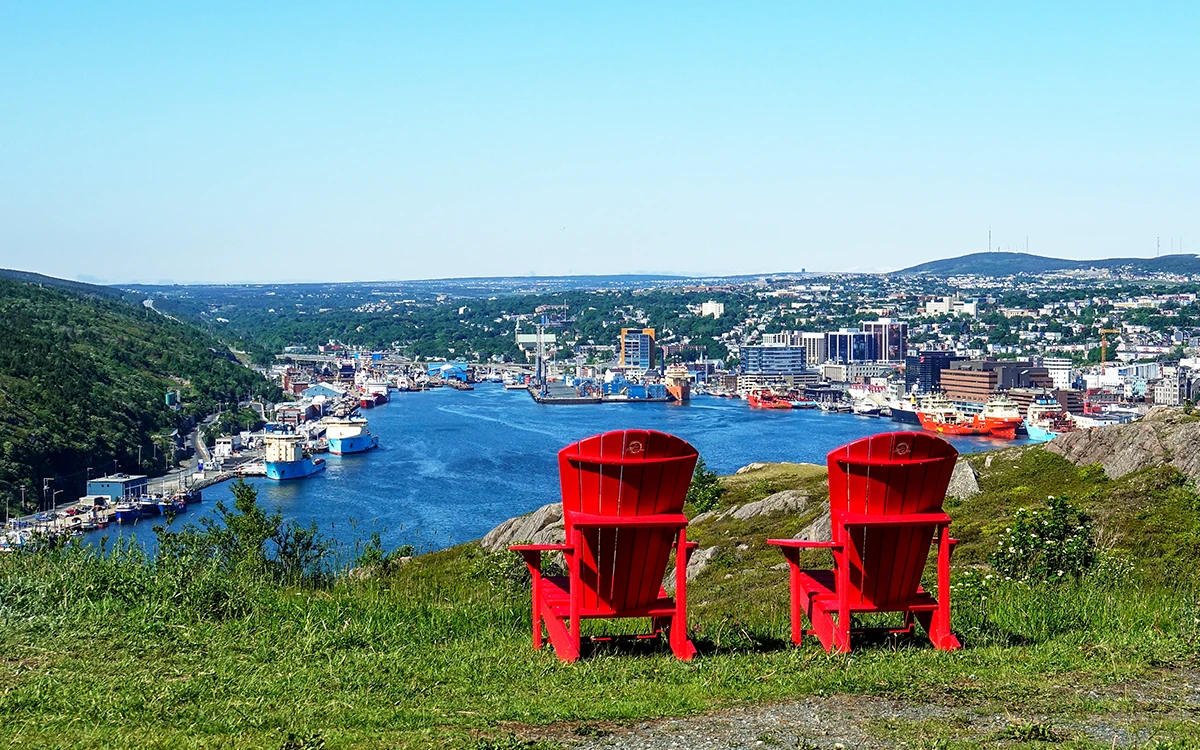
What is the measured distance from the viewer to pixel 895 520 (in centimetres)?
318

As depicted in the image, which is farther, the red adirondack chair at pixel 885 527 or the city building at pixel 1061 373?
the city building at pixel 1061 373

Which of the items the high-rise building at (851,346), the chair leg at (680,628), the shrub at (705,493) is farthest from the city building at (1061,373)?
the chair leg at (680,628)

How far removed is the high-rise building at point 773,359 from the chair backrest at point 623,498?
59140 mm

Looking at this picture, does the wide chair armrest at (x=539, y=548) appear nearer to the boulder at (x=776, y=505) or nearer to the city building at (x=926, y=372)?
the boulder at (x=776, y=505)

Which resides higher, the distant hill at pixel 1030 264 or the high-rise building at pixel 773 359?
the distant hill at pixel 1030 264

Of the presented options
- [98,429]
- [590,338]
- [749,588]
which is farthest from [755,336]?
[749,588]

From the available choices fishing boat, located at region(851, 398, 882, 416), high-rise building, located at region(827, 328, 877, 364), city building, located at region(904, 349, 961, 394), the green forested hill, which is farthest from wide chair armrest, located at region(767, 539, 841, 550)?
high-rise building, located at region(827, 328, 877, 364)

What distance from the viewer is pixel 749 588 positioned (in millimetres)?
5660

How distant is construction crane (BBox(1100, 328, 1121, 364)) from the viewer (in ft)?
201

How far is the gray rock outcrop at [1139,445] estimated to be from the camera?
21.2 feet

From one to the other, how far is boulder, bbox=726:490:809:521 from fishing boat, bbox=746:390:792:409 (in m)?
41.0

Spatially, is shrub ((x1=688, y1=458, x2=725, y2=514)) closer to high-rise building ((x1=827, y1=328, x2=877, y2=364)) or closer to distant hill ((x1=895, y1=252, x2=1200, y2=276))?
high-rise building ((x1=827, y1=328, x2=877, y2=364))

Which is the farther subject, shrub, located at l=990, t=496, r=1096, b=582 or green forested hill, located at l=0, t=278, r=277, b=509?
green forested hill, located at l=0, t=278, r=277, b=509

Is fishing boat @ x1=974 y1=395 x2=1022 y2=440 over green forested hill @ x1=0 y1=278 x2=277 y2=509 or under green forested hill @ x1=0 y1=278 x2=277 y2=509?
under
